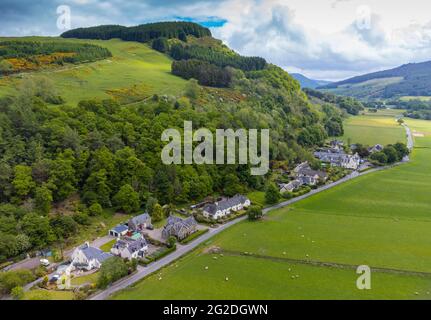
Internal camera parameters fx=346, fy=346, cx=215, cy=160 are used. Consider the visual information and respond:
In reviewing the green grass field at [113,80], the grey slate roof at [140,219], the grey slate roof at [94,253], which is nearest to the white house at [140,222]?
the grey slate roof at [140,219]

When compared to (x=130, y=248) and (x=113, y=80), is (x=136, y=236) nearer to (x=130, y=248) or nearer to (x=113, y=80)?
(x=130, y=248)

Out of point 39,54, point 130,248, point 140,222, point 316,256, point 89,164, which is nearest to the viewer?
point 130,248

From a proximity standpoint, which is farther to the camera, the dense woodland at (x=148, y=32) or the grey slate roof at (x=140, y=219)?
the dense woodland at (x=148, y=32)

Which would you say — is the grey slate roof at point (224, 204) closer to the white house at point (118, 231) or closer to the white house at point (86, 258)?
the white house at point (118, 231)

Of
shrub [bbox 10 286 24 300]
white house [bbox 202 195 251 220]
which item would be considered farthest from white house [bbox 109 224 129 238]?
shrub [bbox 10 286 24 300]

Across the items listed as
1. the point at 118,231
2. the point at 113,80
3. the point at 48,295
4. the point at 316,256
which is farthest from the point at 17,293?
the point at 113,80

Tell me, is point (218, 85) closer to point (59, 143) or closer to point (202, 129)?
point (202, 129)

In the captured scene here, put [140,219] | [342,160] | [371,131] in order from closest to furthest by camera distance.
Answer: [140,219] < [342,160] < [371,131]
